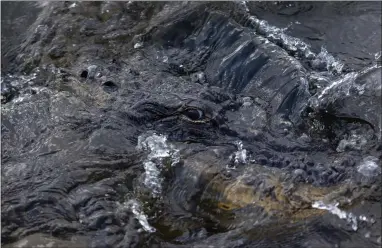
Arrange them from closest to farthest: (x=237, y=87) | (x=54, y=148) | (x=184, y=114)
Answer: (x=54, y=148)
(x=184, y=114)
(x=237, y=87)

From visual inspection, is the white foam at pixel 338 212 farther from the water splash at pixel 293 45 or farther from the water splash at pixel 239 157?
the water splash at pixel 293 45

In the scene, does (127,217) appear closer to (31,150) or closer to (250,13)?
(31,150)

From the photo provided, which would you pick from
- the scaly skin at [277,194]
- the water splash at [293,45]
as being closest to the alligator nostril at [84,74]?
the water splash at [293,45]

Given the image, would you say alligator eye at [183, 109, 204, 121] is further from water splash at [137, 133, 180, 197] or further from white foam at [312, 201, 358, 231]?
white foam at [312, 201, 358, 231]

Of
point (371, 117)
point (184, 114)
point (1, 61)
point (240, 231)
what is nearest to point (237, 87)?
point (184, 114)

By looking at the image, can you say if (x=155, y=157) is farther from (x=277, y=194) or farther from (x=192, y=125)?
(x=277, y=194)

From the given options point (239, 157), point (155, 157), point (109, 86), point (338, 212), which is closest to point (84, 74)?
point (109, 86)

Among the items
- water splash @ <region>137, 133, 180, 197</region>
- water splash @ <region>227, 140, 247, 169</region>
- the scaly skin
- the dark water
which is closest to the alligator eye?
the dark water
